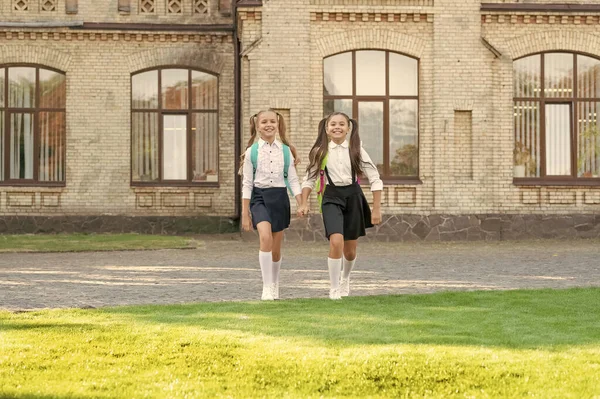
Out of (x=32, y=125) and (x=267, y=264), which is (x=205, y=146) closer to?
(x=32, y=125)

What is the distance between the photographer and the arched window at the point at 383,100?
67.7 ft

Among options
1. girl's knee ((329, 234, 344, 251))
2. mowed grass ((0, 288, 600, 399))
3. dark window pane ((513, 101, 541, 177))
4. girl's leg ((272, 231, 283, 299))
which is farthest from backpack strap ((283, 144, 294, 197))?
dark window pane ((513, 101, 541, 177))

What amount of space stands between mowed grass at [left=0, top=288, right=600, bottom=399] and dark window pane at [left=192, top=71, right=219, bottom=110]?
14.3 m

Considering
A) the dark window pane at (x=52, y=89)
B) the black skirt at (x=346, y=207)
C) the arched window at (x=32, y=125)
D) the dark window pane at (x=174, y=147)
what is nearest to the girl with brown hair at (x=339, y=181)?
the black skirt at (x=346, y=207)

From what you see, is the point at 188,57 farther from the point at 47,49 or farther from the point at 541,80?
the point at 541,80

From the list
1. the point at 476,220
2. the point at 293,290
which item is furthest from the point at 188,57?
the point at 293,290

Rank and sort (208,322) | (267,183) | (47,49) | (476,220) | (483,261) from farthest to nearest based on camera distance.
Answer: (47,49)
(476,220)
(483,261)
(267,183)
(208,322)

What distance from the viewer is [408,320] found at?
777cm

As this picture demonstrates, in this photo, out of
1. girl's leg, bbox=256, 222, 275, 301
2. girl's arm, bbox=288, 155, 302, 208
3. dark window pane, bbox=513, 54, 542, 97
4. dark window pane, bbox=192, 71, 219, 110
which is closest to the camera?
girl's leg, bbox=256, 222, 275, 301

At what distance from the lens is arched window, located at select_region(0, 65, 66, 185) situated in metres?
22.4

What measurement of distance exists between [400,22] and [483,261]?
729 cm

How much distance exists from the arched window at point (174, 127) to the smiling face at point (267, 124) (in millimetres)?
13320

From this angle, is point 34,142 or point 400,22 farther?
point 34,142

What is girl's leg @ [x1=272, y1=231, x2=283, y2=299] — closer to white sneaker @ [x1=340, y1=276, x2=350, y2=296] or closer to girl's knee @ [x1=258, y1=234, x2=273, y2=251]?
girl's knee @ [x1=258, y1=234, x2=273, y2=251]
